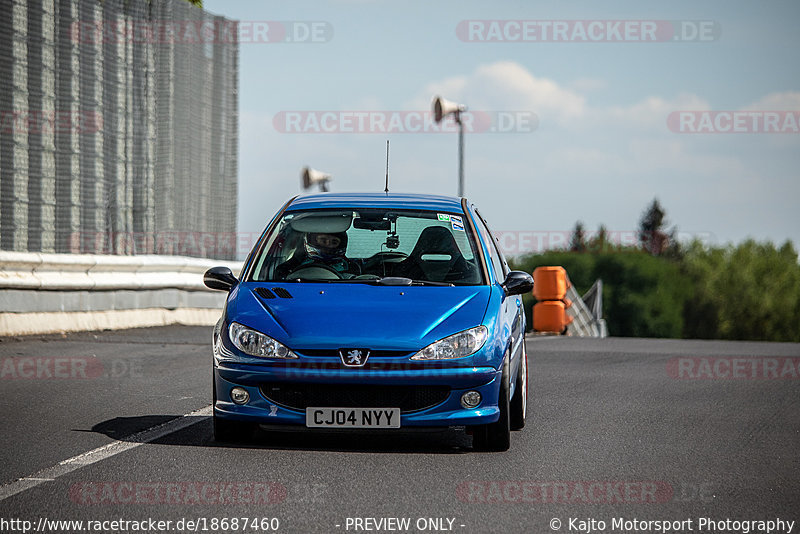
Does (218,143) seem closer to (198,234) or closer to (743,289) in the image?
(198,234)

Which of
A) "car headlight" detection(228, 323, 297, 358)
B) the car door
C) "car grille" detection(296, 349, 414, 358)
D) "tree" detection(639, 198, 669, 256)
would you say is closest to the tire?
"car headlight" detection(228, 323, 297, 358)

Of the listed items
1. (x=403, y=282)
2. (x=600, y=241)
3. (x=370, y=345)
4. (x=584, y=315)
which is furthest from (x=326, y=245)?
(x=600, y=241)

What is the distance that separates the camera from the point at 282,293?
7301mm

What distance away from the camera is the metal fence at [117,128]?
15.1 m

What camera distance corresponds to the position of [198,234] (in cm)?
1955

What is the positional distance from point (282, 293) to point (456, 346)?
1222 mm

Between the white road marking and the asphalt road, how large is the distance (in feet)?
0.06

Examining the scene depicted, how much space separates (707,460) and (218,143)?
14.8 m

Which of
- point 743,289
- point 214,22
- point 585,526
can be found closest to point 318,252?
point 585,526

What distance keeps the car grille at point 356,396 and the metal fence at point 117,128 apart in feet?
29.0

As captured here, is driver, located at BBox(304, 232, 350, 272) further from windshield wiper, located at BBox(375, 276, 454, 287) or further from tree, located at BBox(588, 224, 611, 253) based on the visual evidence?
tree, located at BBox(588, 224, 611, 253)

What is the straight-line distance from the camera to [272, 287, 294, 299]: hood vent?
7238mm

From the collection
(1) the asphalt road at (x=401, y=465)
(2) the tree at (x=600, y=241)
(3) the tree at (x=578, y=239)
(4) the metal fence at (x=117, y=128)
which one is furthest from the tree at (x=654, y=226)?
(1) the asphalt road at (x=401, y=465)

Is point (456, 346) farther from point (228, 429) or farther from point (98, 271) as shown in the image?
point (98, 271)
